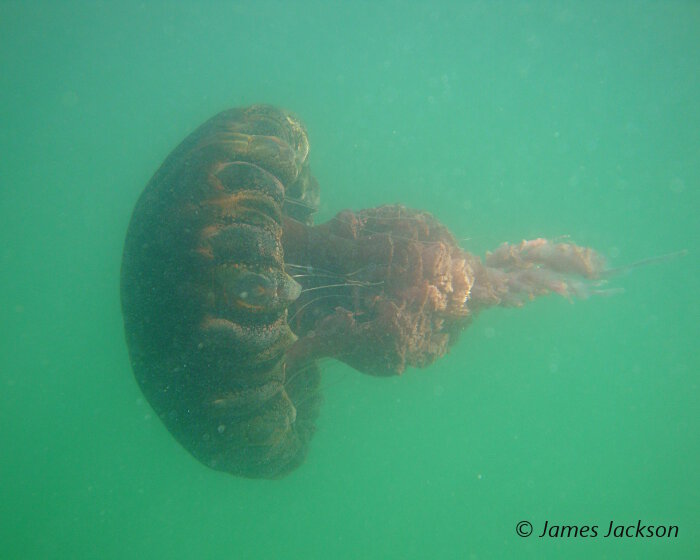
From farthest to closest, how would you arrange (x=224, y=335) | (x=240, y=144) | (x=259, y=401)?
(x=240, y=144)
(x=259, y=401)
(x=224, y=335)

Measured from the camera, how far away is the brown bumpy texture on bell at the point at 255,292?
2951 mm

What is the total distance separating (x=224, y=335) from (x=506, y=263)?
15.3 feet

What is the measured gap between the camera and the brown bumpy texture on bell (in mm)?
2951

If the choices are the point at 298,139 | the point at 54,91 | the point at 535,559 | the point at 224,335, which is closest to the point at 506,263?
the point at 298,139

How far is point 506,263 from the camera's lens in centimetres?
612

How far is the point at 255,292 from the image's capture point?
2.92 m

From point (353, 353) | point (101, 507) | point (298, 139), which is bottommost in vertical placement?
point (101, 507)

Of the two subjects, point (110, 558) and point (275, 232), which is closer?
point (275, 232)

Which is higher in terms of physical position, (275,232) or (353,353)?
(275,232)

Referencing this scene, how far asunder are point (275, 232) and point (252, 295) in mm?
604

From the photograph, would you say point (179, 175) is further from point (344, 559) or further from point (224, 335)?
point (344, 559)

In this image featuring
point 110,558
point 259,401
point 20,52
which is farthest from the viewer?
point 110,558

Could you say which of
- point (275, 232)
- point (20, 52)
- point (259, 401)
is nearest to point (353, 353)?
point (259, 401)

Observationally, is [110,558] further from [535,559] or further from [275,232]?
[275,232]
